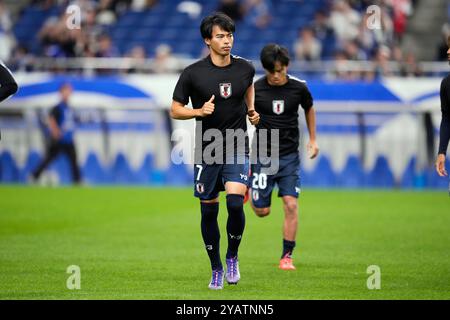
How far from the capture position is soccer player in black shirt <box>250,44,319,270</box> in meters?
13.2

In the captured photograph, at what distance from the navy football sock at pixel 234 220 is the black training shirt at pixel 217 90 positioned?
2.10 ft

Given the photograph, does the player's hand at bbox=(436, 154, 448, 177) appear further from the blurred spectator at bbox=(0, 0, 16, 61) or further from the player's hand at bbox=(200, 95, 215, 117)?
the blurred spectator at bbox=(0, 0, 16, 61)

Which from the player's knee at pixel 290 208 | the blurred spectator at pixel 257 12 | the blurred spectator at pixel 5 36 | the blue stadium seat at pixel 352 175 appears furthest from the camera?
the blurred spectator at pixel 5 36

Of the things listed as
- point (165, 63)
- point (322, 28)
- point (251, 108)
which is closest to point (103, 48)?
point (165, 63)

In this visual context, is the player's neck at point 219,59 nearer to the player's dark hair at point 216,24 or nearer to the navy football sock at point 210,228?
the player's dark hair at point 216,24

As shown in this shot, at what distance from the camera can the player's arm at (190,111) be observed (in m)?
10.7

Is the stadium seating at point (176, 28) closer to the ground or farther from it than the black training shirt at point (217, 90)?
farther from it

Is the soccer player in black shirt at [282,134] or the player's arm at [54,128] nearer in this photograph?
the soccer player in black shirt at [282,134]

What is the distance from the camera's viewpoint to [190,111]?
10867mm

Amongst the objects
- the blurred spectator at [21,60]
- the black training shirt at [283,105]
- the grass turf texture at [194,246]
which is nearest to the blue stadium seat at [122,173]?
the grass turf texture at [194,246]

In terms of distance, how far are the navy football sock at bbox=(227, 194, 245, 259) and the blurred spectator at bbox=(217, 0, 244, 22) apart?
1857cm

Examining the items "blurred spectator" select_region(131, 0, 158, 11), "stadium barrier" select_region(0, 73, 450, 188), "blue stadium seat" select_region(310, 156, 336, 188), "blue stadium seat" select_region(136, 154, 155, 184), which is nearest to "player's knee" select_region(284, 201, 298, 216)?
"stadium barrier" select_region(0, 73, 450, 188)

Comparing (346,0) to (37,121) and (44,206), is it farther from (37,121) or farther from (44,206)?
(44,206)
